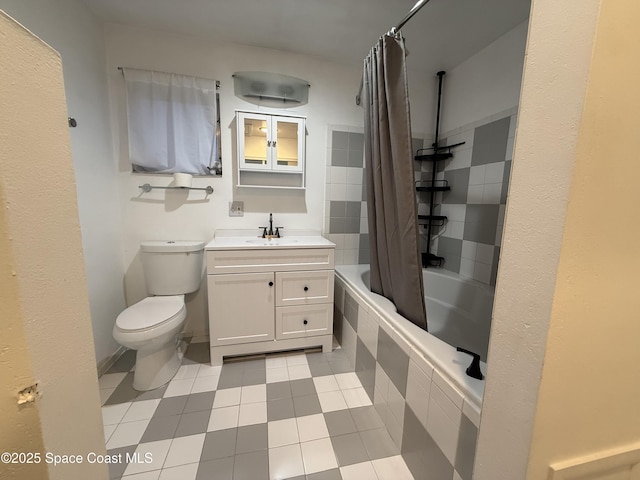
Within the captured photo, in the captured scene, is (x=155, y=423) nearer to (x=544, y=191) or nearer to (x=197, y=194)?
(x=197, y=194)

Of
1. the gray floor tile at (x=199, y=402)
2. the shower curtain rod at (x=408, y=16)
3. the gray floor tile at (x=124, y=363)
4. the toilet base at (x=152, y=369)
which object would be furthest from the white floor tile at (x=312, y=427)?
the shower curtain rod at (x=408, y=16)

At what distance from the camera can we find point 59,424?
39 centimetres

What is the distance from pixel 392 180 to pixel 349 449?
1310 mm

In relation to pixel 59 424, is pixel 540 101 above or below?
above

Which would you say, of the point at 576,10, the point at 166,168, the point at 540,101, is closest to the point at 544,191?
the point at 540,101

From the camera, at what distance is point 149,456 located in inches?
41.7

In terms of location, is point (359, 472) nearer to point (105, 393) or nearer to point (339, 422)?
point (339, 422)

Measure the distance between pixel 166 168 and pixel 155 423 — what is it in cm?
156

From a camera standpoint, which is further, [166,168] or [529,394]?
[166,168]

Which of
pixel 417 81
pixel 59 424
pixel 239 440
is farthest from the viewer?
pixel 417 81

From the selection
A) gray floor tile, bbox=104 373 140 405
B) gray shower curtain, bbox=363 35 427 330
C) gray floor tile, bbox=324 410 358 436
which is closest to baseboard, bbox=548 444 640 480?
gray shower curtain, bbox=363 35 427 330

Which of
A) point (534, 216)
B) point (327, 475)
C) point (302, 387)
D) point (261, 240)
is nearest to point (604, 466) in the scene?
point (534, 216)

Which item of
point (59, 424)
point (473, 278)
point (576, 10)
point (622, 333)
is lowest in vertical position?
point (473, 278)

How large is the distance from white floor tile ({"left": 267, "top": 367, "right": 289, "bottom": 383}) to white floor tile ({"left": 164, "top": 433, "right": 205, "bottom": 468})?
17.9 inches
